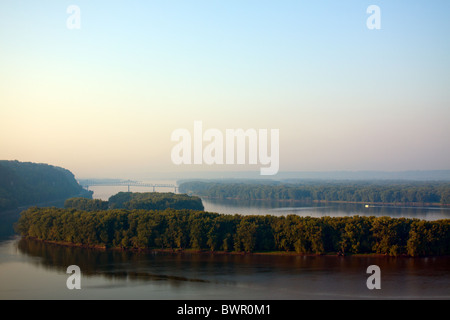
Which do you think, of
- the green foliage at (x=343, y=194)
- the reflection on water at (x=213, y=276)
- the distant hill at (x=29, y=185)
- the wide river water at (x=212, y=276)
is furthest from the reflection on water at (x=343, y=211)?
the reflection on water at (x=213, y=276)

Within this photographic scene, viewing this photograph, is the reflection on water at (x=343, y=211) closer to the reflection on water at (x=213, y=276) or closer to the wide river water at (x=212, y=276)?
the wide river water at (x=212, y=276)

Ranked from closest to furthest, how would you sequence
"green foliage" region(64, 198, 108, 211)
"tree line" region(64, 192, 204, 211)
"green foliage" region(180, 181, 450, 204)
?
"green foliage" region(64, 198, 108, 211), "tree line" region(64, 192, 204, 211), "green foliage" region(180, 181, 450, 204)

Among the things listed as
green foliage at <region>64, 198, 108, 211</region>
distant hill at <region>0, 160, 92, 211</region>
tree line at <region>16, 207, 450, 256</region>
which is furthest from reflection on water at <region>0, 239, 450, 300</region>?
distant hill at <region>0, 160, 92, 211</region>

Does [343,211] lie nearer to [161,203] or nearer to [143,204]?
[161,203]

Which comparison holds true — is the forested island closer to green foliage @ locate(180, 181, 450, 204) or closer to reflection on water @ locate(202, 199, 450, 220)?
green foliage @ locate(180, 181, 450, 204)
